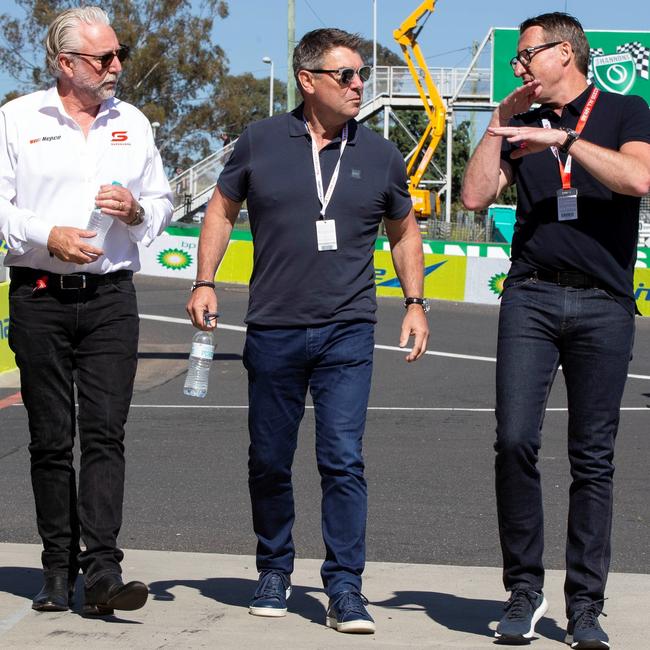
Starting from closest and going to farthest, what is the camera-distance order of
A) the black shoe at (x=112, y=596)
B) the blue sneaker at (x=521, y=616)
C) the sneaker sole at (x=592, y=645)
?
1. the sneaker sole at (x=592, y=645)
2. the blue sneaker at (x=521, y=616)
3. the black shoe at (x=112, y=596)

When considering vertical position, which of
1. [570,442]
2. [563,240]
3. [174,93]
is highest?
[174,93]

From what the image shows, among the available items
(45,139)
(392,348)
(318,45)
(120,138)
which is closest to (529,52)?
(318,45)

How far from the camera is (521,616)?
4434 mm

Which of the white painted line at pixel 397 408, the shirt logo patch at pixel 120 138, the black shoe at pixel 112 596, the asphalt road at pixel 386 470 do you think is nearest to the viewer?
the black shoe at pixel 112 596

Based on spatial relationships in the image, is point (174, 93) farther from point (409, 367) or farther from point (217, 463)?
point (217, 463)

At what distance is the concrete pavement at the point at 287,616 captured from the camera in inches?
173

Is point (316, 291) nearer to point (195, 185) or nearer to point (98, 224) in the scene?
point (98, 224)

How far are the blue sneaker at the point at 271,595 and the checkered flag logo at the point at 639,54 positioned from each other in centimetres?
4458

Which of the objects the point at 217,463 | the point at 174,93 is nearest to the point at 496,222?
the point at 174,93

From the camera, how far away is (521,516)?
4.54 metres

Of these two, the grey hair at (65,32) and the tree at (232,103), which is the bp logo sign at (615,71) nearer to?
the tree at (232,103)

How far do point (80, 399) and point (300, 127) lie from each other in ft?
4.16

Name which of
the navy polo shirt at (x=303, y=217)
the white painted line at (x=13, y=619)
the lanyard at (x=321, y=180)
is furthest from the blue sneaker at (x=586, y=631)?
the white painted line at (x=13, y=619)

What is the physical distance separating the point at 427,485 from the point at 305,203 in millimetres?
3834
